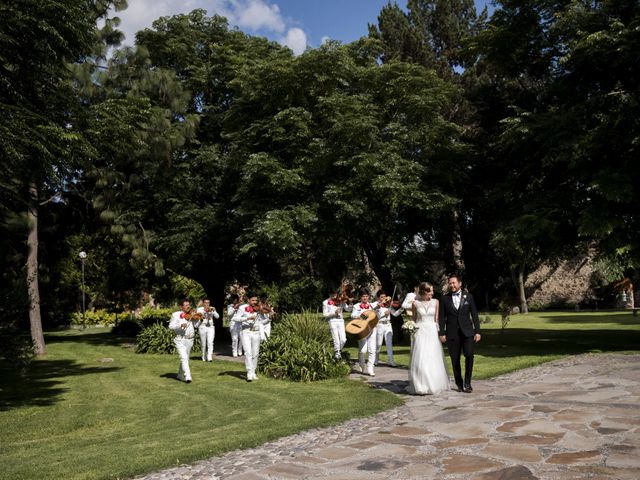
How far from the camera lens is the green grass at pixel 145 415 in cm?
698

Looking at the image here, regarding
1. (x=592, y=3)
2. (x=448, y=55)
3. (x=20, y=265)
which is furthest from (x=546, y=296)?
(x=20, y=265)

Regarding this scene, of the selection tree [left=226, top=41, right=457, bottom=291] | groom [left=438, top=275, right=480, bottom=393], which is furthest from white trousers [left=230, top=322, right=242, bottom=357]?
groom [left=438, top=275, right=480, bottom=393]

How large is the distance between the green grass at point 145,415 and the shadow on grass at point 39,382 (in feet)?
0.09

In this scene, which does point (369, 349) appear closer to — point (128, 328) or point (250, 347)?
point (250, 347)

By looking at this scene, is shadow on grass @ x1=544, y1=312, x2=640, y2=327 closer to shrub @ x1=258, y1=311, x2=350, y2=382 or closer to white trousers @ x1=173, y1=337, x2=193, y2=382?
shrub @ x1=258, y1=311, x2=350, y2=382

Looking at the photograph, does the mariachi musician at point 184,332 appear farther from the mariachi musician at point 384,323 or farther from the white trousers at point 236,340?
the white trousers at point 236,340

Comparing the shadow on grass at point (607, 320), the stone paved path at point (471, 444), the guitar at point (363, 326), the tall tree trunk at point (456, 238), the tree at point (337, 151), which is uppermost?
the tree at point (337, 151)

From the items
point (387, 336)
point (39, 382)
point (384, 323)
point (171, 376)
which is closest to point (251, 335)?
point (171, 376)

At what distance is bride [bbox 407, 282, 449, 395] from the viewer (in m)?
10.2

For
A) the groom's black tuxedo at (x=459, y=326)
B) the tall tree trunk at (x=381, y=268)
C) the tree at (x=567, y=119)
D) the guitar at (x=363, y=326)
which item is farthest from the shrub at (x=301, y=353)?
the tree at (x=567, y=119)

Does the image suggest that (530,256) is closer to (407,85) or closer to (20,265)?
(407,85)

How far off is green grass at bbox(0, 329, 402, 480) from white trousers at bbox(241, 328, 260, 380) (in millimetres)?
404

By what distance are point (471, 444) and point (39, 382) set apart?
13.0m

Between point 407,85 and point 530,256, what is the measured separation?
7.38 metres
